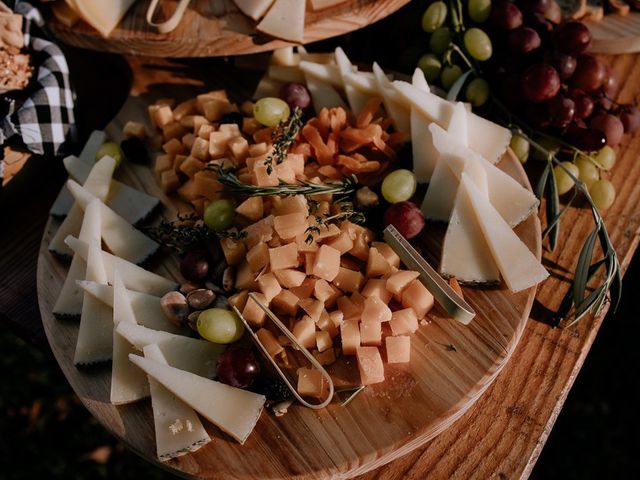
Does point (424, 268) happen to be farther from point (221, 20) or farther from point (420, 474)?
point (221, 20)

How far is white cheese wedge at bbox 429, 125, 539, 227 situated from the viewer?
49.9 inches

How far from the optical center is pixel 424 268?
1.17 metres

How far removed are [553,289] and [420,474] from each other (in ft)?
1.74

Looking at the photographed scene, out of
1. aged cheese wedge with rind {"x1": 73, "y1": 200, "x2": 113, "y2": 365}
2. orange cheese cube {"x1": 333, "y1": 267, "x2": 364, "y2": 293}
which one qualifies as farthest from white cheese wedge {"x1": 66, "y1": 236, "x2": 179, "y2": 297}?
orange cheese cube {"x1": 333, "y1": 267, "x2": 364, "y2": 293}

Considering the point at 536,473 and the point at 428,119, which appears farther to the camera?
the point at 536,473

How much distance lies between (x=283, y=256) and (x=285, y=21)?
0.57m

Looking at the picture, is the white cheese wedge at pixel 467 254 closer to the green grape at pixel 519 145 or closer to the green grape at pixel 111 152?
the green grape at pixel 519 145

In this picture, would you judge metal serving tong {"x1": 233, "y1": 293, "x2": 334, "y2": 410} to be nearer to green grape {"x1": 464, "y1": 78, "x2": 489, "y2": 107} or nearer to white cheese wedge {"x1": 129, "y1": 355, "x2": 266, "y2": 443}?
white cheese wedge {"x1": 129, "y1": 355, "x2": 266, "y2": 443}

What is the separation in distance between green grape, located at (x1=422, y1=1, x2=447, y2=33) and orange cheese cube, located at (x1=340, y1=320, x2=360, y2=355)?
89cm

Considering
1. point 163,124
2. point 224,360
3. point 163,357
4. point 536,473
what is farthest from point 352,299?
point 536,473

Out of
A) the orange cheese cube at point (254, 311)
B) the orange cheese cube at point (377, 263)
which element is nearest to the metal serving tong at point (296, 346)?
the orange cheese cube at point (254, 311)

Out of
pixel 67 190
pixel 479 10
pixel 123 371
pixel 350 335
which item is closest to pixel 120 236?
pixel 67 190

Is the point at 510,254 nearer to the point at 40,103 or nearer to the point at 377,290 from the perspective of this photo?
the point at 377,290

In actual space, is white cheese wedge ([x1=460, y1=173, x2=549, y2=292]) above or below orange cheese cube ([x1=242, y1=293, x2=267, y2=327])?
above
